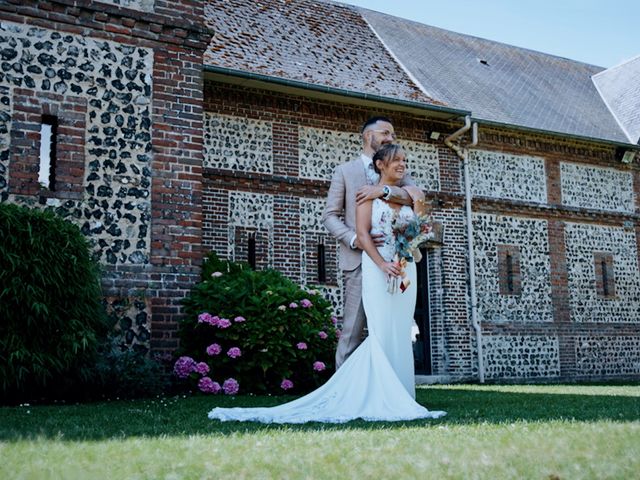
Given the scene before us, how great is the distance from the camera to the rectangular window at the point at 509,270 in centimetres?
1605

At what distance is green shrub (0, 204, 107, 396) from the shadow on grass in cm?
49

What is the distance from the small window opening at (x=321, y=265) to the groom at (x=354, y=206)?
289 inches

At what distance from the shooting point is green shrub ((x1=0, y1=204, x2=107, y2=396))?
22.8 feet

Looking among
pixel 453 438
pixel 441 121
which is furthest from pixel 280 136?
pixel 453 438

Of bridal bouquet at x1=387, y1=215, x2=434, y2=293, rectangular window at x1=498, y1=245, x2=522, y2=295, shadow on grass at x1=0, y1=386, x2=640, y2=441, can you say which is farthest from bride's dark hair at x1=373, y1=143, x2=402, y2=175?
rectangular window at x1=498, y1=245, x2=522, y2=295

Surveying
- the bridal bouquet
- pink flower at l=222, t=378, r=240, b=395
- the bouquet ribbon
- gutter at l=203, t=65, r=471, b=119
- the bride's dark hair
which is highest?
gutter at l=203, t=65, r=471, b=119

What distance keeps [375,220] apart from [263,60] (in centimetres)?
865

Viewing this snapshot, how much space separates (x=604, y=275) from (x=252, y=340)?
11733 millimetres

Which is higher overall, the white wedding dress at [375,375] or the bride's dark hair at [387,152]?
the bride's dark hair at [387,152]

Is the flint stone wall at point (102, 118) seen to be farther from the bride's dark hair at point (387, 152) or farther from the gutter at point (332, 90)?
the bride's dark hair at point (387, 152)

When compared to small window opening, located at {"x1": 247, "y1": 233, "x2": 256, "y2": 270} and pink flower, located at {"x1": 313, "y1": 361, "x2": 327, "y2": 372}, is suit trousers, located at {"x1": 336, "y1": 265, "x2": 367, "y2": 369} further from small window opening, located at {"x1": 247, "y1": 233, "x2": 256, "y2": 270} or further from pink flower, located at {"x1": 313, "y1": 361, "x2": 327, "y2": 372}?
small window opening, located at {"x1": 247, "y1": 233, "x2": 256, "y2": 270}

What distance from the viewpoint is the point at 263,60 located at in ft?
45.9

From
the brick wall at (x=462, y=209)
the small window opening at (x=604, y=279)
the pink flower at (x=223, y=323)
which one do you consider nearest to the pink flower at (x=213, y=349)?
the pink flower at (x=223, y=323)

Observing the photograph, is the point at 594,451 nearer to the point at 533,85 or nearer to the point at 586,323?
the point at 586,323
